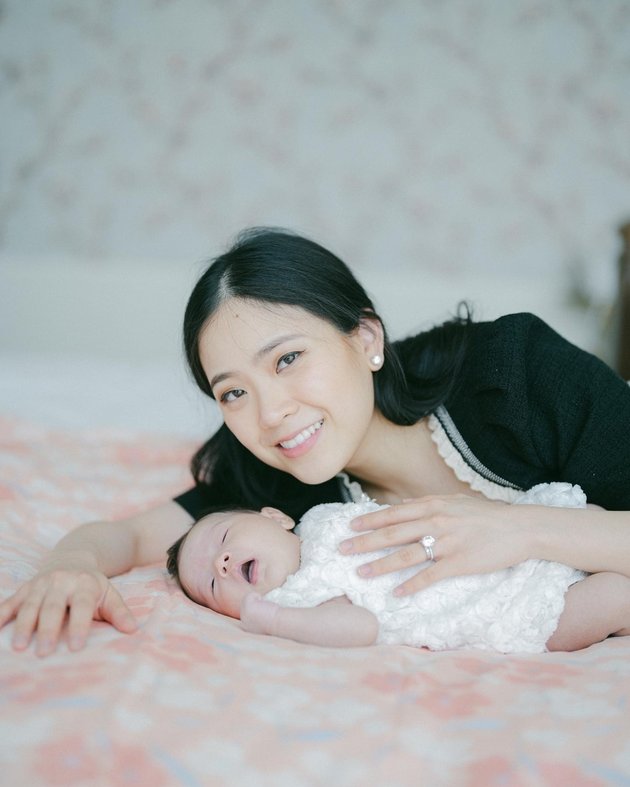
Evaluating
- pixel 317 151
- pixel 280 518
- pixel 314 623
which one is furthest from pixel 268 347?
pixel 317 151

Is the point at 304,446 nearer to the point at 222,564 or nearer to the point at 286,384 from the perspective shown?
the point at 286,384

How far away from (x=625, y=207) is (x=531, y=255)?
0.42 metres

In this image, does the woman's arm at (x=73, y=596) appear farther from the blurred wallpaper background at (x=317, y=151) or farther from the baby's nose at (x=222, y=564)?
the blurred wallpaper background at (x=317, y=151)

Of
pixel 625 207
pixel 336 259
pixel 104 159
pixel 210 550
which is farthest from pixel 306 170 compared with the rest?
pixel 210 550

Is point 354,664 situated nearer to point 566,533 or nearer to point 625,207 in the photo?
point 566,533

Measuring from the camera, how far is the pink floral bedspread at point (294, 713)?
0.60 meters

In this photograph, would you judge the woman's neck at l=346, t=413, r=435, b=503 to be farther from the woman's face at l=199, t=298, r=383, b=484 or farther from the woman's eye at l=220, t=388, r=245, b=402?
the woman's eye at l=220, t=388, r=245, b=402

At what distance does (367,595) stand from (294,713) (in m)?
0.36

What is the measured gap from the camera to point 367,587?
3.39ft

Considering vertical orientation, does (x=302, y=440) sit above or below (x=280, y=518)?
above

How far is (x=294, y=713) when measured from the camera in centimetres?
68

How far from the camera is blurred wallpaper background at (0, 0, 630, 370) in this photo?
291cm

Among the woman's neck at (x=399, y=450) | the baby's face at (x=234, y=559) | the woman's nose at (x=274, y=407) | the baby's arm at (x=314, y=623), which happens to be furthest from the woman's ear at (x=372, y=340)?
the baby's arm at (x=314, y=623)

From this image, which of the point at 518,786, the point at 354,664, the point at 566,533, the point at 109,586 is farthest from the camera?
the point at 566,533
